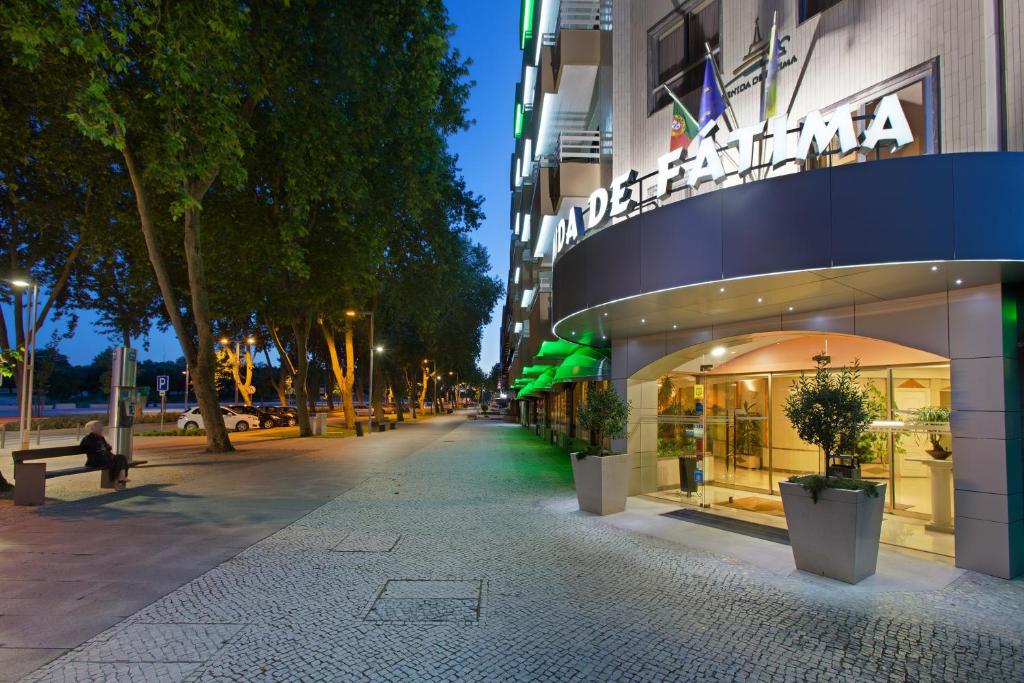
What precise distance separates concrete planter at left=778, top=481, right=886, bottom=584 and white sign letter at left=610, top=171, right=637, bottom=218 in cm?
481

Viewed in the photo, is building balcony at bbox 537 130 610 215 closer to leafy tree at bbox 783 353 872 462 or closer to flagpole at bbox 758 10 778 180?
flagpole at bbox 758 10 778 180

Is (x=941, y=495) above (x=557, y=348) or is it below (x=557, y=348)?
below

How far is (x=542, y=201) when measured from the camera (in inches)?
800

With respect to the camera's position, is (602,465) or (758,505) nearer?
(602,465)

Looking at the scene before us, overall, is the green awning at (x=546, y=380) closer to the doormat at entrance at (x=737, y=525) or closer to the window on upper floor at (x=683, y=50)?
the window on upper floor at (x=683, y=50)

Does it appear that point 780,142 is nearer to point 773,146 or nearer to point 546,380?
point 773,146

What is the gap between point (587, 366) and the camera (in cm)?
1708

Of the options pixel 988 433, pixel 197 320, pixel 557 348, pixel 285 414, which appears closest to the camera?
pixel 988 433

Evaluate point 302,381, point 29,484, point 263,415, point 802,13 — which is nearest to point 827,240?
point 802,13

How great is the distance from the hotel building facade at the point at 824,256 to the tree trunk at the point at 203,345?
13.1 meters

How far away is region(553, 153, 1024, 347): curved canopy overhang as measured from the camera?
6.06m

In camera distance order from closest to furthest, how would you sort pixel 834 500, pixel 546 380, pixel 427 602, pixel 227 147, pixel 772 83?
pixel 427 602, pixel 834 500, pixel 772 83, pixel 227 147, pixel 546 380

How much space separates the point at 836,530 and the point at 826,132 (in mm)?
4543

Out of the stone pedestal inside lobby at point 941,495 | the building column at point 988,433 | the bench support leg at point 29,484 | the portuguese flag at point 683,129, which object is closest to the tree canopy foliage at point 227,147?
the bench support leg at point 29,484
